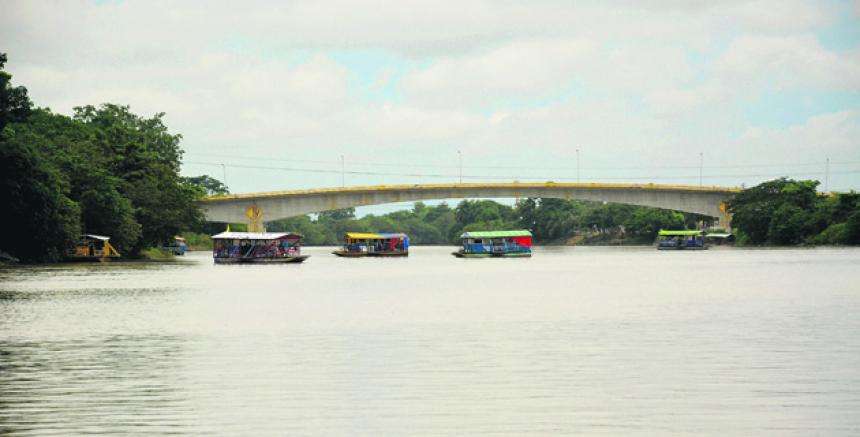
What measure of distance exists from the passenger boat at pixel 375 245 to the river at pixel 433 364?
7845cm

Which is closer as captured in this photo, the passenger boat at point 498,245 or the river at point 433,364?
the river at point 433,364

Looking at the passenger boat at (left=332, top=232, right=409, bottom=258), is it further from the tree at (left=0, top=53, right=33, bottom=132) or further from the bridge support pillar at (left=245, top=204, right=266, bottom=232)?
the tree at (left=0, top=53, right=33, bottom=132)

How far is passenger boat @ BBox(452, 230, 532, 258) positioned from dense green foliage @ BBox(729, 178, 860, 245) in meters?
36.7

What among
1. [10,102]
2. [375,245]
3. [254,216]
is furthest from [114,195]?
[254,216]

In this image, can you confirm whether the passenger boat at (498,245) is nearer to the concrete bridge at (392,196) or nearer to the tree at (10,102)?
the concrete bridge at (392,196)

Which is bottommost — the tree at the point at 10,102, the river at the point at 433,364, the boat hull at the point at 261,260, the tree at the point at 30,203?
the river at the point at 433,364

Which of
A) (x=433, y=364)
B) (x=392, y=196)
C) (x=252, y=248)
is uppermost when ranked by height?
(x=392, y=196)

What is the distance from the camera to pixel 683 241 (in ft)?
494

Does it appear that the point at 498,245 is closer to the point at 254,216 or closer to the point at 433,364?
the point at 254,216

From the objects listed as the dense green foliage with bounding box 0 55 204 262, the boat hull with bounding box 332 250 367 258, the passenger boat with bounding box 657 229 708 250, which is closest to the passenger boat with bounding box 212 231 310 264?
the dense green foliage with bounding box 0 55 204 262

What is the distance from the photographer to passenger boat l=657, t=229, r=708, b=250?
5837 inches

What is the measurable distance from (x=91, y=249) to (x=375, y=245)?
4306cm

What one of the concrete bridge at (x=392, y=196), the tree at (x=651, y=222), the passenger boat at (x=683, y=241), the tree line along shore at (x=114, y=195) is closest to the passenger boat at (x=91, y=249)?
the tree line along shore at (x=114, y=195)

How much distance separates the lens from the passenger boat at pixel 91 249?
88.6 metres
